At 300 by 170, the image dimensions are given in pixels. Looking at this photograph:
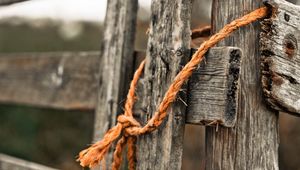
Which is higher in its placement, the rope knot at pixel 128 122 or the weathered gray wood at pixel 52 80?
the weathered gray wood at pixel 52 80

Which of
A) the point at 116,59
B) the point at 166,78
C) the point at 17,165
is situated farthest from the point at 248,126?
the point at 17,165

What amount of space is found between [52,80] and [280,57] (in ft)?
4.25

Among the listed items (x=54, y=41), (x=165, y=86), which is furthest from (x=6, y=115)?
(x=165, y=86)

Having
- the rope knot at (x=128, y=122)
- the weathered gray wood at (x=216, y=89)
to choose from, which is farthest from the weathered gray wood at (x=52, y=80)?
the weathered gray wood at (x=216, y=89)

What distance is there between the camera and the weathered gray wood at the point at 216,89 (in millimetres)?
1211

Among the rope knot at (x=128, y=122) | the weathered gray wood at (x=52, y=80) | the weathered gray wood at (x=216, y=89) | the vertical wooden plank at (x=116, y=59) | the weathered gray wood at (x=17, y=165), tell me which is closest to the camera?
the weathered gray wood at (x=216, y=89)

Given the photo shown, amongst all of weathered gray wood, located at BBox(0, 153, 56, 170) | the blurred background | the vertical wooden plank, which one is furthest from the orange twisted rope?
the blurred background

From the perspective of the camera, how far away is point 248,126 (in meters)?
1.28

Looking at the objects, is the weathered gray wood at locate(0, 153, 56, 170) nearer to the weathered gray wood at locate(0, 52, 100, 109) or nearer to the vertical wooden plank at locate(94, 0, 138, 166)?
the weathered gray wood at locate(0, 52, 100, 109)

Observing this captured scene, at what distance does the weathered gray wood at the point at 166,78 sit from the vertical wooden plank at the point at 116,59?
14.8 inches

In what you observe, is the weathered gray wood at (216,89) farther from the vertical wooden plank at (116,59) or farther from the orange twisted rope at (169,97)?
the vertical wooden plank at (116,59)

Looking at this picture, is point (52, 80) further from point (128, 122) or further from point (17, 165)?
point (128, 122)

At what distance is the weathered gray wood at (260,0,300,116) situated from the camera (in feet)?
4.08

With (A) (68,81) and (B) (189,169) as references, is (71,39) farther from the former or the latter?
(A) (68,81)
